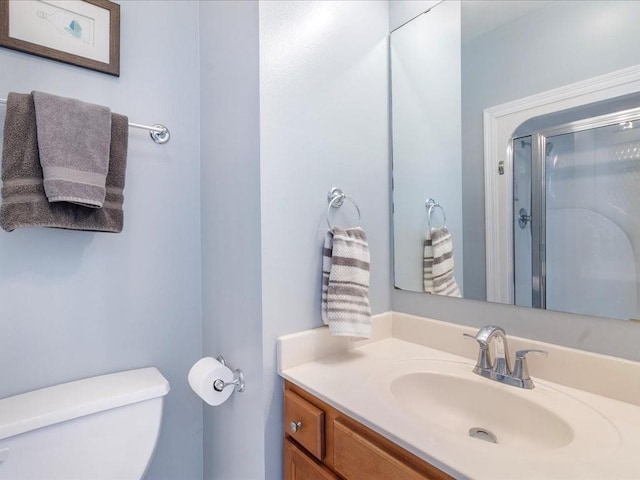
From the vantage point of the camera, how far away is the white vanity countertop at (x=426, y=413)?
549mm

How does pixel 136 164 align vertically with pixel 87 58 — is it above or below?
below

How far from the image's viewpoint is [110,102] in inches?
43.3

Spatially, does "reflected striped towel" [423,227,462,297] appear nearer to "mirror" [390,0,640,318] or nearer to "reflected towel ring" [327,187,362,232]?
"mirror" [390,0,640,318]

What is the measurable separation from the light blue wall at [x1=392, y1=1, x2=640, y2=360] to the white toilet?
946 millimetres

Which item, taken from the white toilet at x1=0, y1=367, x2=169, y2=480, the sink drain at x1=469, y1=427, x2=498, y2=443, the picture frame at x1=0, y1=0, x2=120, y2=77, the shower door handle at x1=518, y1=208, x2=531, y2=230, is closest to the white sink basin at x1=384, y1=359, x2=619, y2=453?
the sink drain at x1=469, y1=427, x2=498, y2=443

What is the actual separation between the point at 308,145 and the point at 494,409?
35.3 inches

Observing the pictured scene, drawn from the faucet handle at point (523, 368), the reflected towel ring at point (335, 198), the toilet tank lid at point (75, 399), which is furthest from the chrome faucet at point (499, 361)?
the toilet tank lid at point (75, 399)

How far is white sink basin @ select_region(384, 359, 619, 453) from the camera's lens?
2.23ft

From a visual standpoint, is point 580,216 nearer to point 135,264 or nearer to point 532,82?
point 532,82

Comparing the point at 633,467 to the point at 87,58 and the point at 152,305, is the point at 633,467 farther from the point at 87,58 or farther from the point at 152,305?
the point at 87,58

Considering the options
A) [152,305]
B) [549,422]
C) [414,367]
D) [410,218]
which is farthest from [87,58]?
[549,422]

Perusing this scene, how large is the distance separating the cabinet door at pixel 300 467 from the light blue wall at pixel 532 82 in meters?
0.61

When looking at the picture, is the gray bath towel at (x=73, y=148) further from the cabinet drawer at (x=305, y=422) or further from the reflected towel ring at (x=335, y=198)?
the cabinet drawer at (x=305, y=422)

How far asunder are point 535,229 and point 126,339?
1.35m
